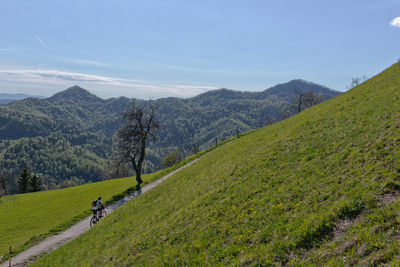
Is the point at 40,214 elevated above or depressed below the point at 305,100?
below

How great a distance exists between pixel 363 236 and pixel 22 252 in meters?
30.7

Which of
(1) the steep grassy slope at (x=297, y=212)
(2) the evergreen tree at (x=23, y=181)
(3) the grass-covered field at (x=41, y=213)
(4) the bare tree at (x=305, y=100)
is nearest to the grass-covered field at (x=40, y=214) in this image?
(3) the grass-covered field at (x=41, y=213)

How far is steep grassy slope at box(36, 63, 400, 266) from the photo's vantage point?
293 inches

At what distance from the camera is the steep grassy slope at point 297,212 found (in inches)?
293

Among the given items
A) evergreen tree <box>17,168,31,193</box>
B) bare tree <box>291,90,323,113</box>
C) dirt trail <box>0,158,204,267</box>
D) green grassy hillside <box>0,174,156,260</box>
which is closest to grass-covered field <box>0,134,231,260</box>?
green grassy hillside <box>0,174,156,260</box>

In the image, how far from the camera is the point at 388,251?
233 inches

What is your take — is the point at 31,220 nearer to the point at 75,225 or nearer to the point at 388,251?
the point at 75,225

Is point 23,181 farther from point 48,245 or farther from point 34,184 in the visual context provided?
point 48,245

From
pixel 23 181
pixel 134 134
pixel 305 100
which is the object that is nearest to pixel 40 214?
pixel 134 134

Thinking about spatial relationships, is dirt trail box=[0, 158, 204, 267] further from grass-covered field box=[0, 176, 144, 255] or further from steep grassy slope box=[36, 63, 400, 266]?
steep grassy slope box=[36, 63, 400, 266]

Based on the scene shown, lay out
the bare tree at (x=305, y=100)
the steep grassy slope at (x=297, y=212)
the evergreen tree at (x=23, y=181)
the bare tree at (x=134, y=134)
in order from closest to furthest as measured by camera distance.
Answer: the steep grassy slope at (x=297, y=212) → the bare tree at (x=134, y=134) → the evergreen tree at (x=23, y=181) → the bare tree at (x=305, y=100)

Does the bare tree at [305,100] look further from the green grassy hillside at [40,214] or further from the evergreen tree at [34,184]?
the evergreen tree at [34,184]

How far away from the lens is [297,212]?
989cm

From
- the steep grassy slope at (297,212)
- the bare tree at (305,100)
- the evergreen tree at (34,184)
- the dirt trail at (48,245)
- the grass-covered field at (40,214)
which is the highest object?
the bare tree at (305,100)
